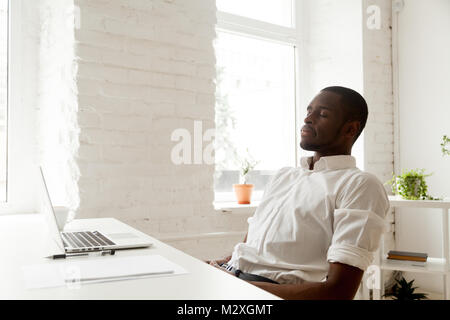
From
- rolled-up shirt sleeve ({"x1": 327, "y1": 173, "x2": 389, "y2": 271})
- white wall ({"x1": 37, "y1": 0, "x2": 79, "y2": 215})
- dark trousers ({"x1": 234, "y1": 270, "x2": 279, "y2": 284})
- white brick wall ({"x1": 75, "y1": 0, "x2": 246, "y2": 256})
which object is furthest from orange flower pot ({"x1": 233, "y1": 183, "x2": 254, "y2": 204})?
rolled-up shirt sleeve ({"x1": 327, "y1": 173, "x2": 389, "y2": 271})

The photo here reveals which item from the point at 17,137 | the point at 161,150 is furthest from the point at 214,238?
the point at 17,137

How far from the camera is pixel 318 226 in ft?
4.30

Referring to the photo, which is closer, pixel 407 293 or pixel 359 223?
pixel 359 223

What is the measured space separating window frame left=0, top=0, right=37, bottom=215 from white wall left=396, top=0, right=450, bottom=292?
2.56 metres

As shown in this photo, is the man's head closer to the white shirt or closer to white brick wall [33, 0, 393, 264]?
the white shirt

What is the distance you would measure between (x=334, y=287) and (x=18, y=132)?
6.18 feet

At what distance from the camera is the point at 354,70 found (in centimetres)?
307

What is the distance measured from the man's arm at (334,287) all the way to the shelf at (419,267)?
143 cm

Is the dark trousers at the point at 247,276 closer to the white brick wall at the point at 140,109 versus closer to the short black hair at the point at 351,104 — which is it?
the short black hair at the point at 351,104

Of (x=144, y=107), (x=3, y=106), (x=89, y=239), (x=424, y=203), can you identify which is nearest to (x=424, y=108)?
(x=424, y=203)

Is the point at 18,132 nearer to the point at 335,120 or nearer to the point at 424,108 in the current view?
the point at 335,120

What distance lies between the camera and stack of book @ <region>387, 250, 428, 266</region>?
8.07ft

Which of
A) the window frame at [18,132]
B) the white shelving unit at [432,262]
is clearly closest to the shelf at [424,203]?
the white shelving unit at [432,262]

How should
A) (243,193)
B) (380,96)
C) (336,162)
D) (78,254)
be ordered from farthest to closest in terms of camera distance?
(380,96) < (243,193) < (336,162) < (78,254)
